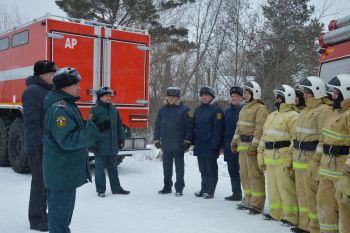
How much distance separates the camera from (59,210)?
3846 mm

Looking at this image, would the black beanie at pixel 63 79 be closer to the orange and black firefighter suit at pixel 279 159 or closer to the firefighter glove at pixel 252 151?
the orange and black firefighter suit at pixel 279 159

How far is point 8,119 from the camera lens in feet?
34.8

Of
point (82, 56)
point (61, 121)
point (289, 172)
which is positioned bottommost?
point (289, 172)

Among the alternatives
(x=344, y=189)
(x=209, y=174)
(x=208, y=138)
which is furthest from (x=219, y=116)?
(x=344, y=189)

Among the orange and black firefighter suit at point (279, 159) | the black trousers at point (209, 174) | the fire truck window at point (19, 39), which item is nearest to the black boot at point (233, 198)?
the black trousers at point (209, 174)

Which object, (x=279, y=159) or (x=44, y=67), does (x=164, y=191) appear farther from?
(x=44, y=67)

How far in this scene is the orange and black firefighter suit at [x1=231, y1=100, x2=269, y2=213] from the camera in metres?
6.43

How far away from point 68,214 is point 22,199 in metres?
3.60

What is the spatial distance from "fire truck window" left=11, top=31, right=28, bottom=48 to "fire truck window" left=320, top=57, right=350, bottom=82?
6.34m

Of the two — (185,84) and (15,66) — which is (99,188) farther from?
(185,84)

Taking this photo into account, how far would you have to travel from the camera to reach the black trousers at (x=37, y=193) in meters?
5.30

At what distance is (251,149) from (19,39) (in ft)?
20.6

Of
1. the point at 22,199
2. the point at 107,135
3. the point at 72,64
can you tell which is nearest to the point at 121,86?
the point at 72,64

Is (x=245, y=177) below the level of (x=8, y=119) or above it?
below
